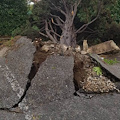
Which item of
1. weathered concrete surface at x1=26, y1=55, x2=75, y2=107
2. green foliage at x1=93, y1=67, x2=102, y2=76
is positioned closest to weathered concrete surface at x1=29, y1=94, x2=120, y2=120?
weathered concrete surface at x1=26, y1=55, x2=75, y2=107

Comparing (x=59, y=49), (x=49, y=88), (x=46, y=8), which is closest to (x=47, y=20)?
(x=46, y=8)

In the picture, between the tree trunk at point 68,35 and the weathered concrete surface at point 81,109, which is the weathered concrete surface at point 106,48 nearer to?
the tree trunk at point 68,35

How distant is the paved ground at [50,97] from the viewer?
2061 mm

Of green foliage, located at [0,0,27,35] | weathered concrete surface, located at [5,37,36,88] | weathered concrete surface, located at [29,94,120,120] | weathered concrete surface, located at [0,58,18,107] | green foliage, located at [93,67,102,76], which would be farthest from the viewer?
green foliage, located at [0,0,27,35]

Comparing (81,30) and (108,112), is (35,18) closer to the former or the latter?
(81,30)

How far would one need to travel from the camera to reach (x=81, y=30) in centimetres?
792

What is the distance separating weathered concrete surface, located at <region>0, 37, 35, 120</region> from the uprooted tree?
12.5 ft

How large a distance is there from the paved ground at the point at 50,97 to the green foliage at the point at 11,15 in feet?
19.3

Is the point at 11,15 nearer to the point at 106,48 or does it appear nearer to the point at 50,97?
the point at 106,48

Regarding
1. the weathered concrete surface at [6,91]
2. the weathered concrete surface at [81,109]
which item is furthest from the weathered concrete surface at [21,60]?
the weathered concrete surface at [81,109]

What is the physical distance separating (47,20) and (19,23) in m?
1.75

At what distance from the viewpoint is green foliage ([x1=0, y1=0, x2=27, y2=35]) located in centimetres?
812

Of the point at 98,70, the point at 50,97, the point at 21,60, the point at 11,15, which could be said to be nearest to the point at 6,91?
the point at 50,97

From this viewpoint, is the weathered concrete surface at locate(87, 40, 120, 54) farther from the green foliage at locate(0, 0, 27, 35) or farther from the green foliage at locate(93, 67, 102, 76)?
the green foliage at locate(0, 0, 27, 35)
